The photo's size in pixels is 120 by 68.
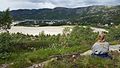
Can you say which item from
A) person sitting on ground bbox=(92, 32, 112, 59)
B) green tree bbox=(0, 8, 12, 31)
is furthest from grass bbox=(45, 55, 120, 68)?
green tree bbox=(0, 8, 12, 31)

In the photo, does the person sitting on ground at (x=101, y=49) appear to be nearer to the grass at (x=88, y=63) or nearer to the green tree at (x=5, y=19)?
the grass at (x=88, y=63)

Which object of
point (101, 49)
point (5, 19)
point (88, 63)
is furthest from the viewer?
point (5, 19)

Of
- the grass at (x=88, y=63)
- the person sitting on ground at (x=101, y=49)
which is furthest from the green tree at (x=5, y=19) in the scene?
the grass at (x=88, y=63)

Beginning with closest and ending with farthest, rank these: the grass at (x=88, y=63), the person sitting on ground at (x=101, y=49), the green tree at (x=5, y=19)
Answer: the grass at (x=88, y=63) < the person sitting on ground at (x=101, y=49) < the green tree at (x=5, y=19)

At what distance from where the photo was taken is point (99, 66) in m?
15.2

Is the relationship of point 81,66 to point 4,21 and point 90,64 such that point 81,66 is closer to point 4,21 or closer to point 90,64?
point 90,64

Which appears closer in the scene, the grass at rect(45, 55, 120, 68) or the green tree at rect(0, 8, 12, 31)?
the grass at rect(45, 55, 120, 68)

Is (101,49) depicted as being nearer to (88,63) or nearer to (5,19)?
(88,63)

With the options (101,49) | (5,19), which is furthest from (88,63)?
(5,19)

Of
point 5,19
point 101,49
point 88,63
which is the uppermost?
point 101,49

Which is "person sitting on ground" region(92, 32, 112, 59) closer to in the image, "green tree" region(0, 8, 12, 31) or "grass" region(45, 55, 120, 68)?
"grass" region(45, 55, 120, 68)

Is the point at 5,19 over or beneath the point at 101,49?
beneath

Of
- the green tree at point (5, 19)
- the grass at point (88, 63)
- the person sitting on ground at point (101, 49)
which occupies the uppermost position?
the person sitting on ground at point (101, 49)

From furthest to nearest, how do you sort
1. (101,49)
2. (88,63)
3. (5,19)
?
(5,19) → (101,49) → (88,63)
